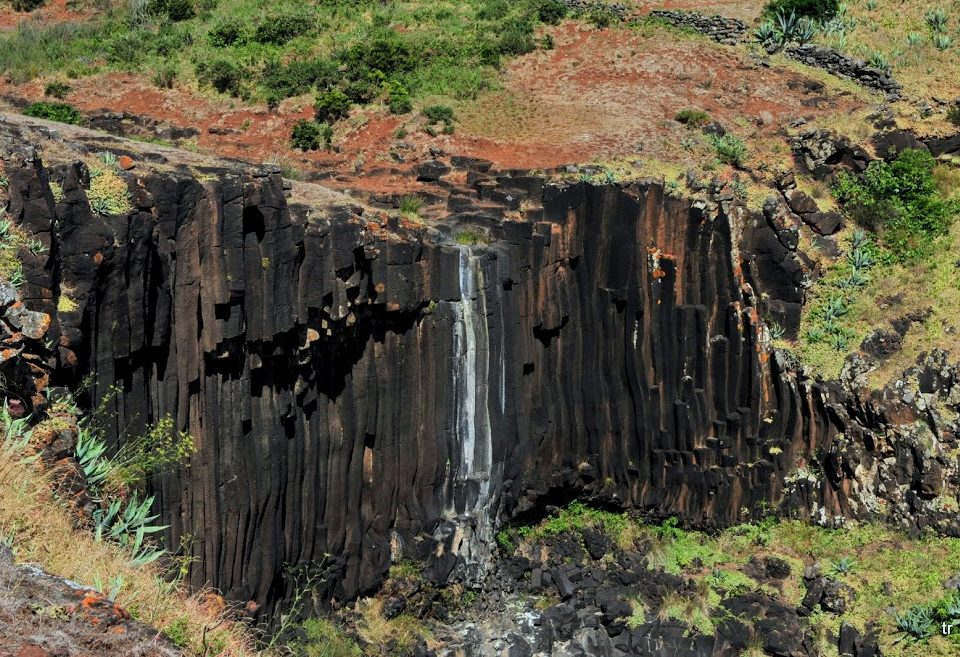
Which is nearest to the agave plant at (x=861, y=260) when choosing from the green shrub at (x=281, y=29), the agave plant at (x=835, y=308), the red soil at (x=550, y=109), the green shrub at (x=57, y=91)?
the agave plant at (x=835, y=308)

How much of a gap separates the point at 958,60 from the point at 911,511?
17.2m

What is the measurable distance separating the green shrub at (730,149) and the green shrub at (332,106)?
1148 centimetres

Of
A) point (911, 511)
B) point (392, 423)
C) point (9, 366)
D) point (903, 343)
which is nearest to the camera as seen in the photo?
point (9, 366)

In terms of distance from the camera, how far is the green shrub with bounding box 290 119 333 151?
3088 centimetres

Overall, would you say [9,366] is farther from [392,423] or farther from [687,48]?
[687,48]

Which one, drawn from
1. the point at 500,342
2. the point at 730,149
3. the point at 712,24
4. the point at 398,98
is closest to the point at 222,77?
the point at 398,98

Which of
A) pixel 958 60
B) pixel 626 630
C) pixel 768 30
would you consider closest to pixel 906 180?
pixel 958 60

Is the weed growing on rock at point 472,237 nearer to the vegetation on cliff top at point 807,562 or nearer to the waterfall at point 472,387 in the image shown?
the waterfall at point 472,387

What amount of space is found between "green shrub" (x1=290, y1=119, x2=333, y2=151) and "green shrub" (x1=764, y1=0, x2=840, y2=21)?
1737 centimetres

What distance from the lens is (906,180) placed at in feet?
92.3

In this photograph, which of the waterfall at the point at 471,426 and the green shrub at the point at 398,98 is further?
the green shrub at the point at 398,98

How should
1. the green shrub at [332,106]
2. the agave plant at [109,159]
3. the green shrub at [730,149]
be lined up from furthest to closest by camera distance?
the green shrub at [332,106] < the green shrub at [730,149] < the agave plant at [109,159]

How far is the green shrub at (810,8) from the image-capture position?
36781 mm

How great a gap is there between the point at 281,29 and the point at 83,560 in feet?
104
